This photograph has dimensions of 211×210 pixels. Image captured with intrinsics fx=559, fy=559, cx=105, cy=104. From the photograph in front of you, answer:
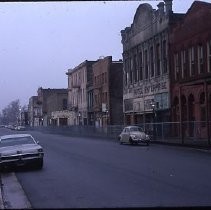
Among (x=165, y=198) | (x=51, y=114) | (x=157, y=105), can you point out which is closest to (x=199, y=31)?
(x=157, y=105)

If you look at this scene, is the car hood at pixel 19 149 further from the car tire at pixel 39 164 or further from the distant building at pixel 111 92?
the distant building at pixel 111 92

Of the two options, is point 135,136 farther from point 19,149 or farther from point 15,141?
point 19,149

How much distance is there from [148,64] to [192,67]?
1200 centimetres

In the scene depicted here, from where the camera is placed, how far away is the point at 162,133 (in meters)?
45.9

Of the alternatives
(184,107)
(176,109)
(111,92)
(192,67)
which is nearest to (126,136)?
(184,107)

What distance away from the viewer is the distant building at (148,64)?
5269 cm

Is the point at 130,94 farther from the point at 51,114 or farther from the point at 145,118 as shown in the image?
the point at 51,114

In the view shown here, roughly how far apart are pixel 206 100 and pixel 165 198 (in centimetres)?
2893

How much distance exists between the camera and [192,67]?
153 ft

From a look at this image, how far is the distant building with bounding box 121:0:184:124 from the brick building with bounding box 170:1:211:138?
1.96 metres

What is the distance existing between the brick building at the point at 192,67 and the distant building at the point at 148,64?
196 cm

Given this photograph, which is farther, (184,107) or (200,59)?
(184,107)

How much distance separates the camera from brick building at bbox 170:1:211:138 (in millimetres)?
42562

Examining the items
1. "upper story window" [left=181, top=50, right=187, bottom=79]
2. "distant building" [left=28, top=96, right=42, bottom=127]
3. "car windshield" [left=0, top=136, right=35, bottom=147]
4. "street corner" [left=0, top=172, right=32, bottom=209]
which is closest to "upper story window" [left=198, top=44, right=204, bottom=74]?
"upper story window" [left=181, top=50, right=187, bottom=79]
